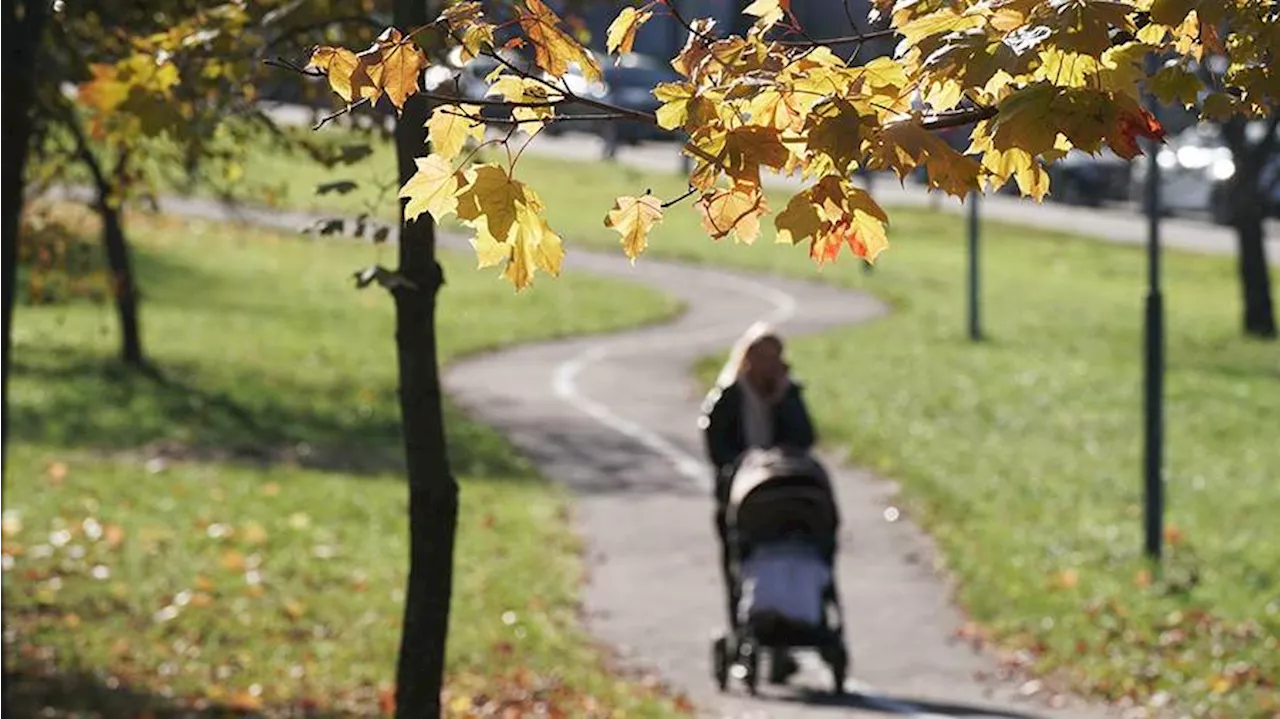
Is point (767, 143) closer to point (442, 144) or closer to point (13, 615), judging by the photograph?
point (442, 144)

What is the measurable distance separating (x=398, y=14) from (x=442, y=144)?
2.38m

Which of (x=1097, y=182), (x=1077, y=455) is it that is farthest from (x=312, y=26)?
(x=1097, y=182)

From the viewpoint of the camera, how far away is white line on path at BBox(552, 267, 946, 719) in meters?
10.9

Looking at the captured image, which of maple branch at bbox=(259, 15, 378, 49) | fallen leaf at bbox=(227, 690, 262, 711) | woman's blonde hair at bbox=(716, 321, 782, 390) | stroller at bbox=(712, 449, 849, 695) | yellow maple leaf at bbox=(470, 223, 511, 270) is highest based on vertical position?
maple branch at bbox=(259, 15, 378, 49)

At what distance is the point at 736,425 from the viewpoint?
1098cm

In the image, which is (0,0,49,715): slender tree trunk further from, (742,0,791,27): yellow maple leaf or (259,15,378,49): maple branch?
(742,0,791,27): yellow maple leaf

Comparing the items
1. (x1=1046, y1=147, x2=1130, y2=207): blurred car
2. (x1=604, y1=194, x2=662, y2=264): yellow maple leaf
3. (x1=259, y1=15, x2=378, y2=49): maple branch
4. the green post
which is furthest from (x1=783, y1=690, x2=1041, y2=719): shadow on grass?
(x1=1046, y1=147, x2=1130, y2=207): blurred car

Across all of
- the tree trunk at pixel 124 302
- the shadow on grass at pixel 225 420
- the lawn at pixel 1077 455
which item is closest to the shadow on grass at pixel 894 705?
the lawn at pixel 1077 455

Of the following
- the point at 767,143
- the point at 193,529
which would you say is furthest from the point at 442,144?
the point at 193,529

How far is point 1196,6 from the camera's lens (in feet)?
14.5

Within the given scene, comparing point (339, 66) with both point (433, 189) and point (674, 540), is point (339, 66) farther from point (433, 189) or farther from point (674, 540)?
point (674, 540)

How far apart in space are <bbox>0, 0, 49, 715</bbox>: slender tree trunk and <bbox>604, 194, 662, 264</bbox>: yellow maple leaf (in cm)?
387

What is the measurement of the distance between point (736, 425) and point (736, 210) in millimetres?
6244

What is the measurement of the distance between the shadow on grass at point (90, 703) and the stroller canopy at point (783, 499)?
6.46 ft
